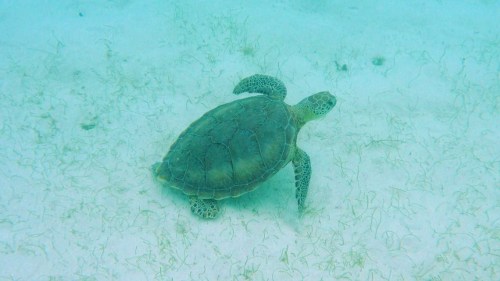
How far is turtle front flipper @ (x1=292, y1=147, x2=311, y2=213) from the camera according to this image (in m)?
4.01

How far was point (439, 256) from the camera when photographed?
3730 mm

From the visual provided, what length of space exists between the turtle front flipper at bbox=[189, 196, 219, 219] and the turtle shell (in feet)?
0.54

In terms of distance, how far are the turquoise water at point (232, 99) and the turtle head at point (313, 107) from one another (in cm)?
61

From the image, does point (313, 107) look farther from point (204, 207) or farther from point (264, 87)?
point (204, 207)

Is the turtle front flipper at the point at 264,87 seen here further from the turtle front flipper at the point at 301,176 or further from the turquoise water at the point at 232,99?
the turtle front flipper at the point at 301,176

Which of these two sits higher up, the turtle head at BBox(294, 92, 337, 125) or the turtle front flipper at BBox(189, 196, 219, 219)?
the turtle head at BBox(294, 92, 337, 125)

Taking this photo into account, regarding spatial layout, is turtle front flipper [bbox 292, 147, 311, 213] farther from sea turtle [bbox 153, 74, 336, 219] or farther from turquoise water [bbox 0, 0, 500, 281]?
turquoise water [bbox 0, 0, 500, 281]

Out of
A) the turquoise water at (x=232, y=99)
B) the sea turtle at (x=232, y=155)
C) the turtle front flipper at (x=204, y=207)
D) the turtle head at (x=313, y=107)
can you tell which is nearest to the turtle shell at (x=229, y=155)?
Result: the sea turtle at (x=232, y=155)

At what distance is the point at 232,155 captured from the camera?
12.6 feet

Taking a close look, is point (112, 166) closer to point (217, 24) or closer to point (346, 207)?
point (346, 207)

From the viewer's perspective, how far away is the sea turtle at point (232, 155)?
3834 millimetres

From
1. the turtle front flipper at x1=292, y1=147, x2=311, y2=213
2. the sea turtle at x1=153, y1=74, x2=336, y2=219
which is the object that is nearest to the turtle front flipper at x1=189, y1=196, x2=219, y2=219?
the sea turtle at x1=153, y1=74, x2=336, y2=219

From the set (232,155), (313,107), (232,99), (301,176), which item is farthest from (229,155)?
(232,99)

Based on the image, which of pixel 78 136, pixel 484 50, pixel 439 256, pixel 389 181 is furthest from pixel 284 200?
pixel 484 50
